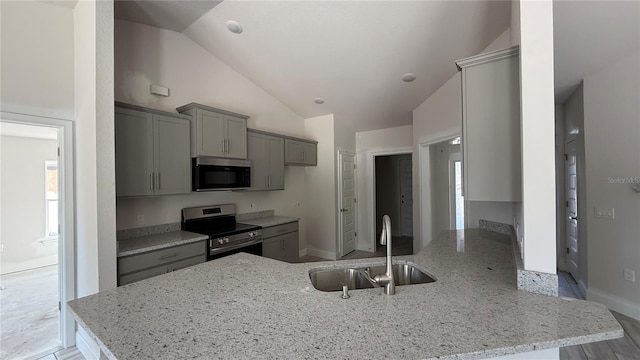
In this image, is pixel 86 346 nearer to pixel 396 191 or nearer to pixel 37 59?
pixel 37 59

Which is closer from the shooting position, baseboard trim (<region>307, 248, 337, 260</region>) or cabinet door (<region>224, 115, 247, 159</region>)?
cabinet door (<region>224, 115, 247, 159</region>)

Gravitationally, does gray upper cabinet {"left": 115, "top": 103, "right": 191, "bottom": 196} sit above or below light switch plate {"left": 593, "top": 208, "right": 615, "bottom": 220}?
above

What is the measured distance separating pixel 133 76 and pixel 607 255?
18.1 feet

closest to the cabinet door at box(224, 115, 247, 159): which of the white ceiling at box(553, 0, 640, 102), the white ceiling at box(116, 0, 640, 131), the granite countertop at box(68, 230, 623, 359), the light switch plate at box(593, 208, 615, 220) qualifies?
the white ceiling at box(116, 0, 640, 131)

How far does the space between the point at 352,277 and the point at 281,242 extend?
96.2 inches

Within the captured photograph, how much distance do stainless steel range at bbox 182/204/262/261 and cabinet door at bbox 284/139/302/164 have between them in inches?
47.7

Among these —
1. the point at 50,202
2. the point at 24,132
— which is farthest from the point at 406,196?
the point at 24,132

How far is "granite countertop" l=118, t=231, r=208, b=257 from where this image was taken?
7.82ft

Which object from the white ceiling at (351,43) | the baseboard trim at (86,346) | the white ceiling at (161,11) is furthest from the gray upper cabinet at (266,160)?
the baseboard trim at (86,346)

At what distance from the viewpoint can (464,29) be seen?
2707 mm

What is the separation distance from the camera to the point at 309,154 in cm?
489

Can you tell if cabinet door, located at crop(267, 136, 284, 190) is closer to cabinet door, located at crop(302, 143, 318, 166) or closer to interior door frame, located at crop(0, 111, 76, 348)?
cabinet door, located at crop(302, 143, 318, 166)

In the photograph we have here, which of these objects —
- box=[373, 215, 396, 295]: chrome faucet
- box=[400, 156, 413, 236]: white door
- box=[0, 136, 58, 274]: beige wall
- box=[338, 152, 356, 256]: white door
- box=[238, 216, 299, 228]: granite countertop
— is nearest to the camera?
box=[373, 215, 396, 295]: chrome faucet

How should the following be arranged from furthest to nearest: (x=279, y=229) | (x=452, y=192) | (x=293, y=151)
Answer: (x=452, y=192) < (x=293, y=151) < (x=279, y=229)
